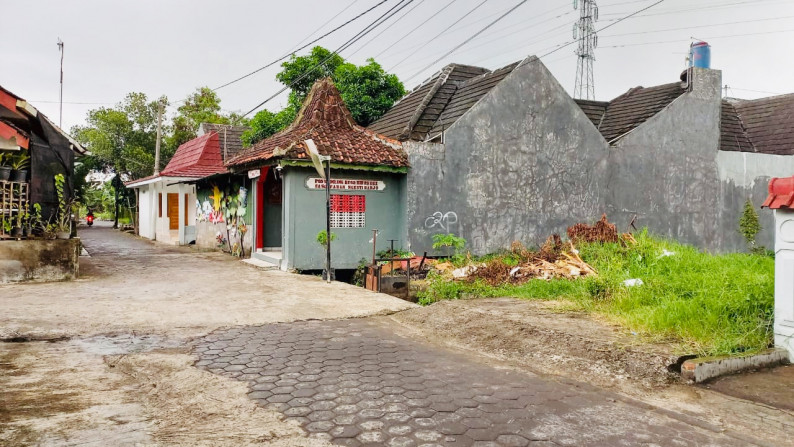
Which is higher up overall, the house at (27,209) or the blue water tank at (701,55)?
the blue water tank at (701,55)

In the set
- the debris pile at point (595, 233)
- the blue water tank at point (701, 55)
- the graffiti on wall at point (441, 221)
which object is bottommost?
the debris pile at point (595, 233)

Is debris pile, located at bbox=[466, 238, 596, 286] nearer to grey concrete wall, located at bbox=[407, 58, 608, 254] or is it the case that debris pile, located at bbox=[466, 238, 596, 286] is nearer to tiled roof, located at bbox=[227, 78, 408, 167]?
grey concrete wall, located at bbox=[407, 58, 608, 254]

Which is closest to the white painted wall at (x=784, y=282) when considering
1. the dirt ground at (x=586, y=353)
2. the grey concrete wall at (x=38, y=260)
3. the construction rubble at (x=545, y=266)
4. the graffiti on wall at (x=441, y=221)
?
the dirt ground at (x=586, y=353)

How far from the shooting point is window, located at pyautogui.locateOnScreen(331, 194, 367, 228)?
45.5 feet

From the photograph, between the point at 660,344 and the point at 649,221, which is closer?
the point at 660,344

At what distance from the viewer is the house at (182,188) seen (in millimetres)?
22969

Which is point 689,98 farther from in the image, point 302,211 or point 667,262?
point 302,211

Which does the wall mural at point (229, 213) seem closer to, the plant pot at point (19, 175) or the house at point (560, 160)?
the house at point (560, 160)

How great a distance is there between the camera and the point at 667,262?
10.1 m

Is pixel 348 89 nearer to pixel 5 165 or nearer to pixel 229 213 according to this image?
pixel 229 213

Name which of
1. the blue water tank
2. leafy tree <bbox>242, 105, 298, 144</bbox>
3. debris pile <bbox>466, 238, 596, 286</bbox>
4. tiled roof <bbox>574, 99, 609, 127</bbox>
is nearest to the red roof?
debris pile <bbox>466, 238, 596, 286</bbox>

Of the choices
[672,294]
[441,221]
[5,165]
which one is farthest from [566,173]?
[5,165]

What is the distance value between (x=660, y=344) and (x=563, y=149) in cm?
1098

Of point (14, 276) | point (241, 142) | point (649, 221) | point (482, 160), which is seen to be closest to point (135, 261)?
point (14, 276)
